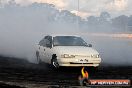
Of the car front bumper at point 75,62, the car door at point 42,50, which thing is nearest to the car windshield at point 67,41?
the car door at point 42,50

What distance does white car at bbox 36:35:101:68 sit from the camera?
16125mm

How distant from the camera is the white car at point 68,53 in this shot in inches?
635

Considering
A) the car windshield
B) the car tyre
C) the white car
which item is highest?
the car windshield

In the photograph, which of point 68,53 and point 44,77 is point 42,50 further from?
point 44,77

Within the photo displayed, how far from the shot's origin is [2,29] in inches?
1668

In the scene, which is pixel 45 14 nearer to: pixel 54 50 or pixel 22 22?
pixel 22 22

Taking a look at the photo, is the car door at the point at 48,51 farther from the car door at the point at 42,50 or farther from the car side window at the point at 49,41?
the car door at the point at 42,50

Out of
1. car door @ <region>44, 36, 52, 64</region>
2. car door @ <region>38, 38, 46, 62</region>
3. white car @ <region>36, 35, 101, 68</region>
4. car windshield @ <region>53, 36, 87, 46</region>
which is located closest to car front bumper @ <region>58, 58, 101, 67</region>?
white car @ <region>36, 35, 101, 68</region>

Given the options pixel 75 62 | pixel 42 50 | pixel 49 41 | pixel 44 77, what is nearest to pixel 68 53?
pixel 75 62

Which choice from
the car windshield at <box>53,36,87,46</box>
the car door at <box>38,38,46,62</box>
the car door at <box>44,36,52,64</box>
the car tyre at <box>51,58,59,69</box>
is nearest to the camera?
the car tyre at <box>51,58,59,69</box>

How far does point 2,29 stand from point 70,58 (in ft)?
89.0

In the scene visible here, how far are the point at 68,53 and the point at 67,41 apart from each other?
5.31ft

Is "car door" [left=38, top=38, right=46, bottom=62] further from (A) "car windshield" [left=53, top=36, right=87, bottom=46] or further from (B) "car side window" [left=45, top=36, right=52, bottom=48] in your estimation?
(A) "car windshield" [left=53, top=36, right=87, bottom=46]

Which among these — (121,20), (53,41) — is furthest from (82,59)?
(121,20)
